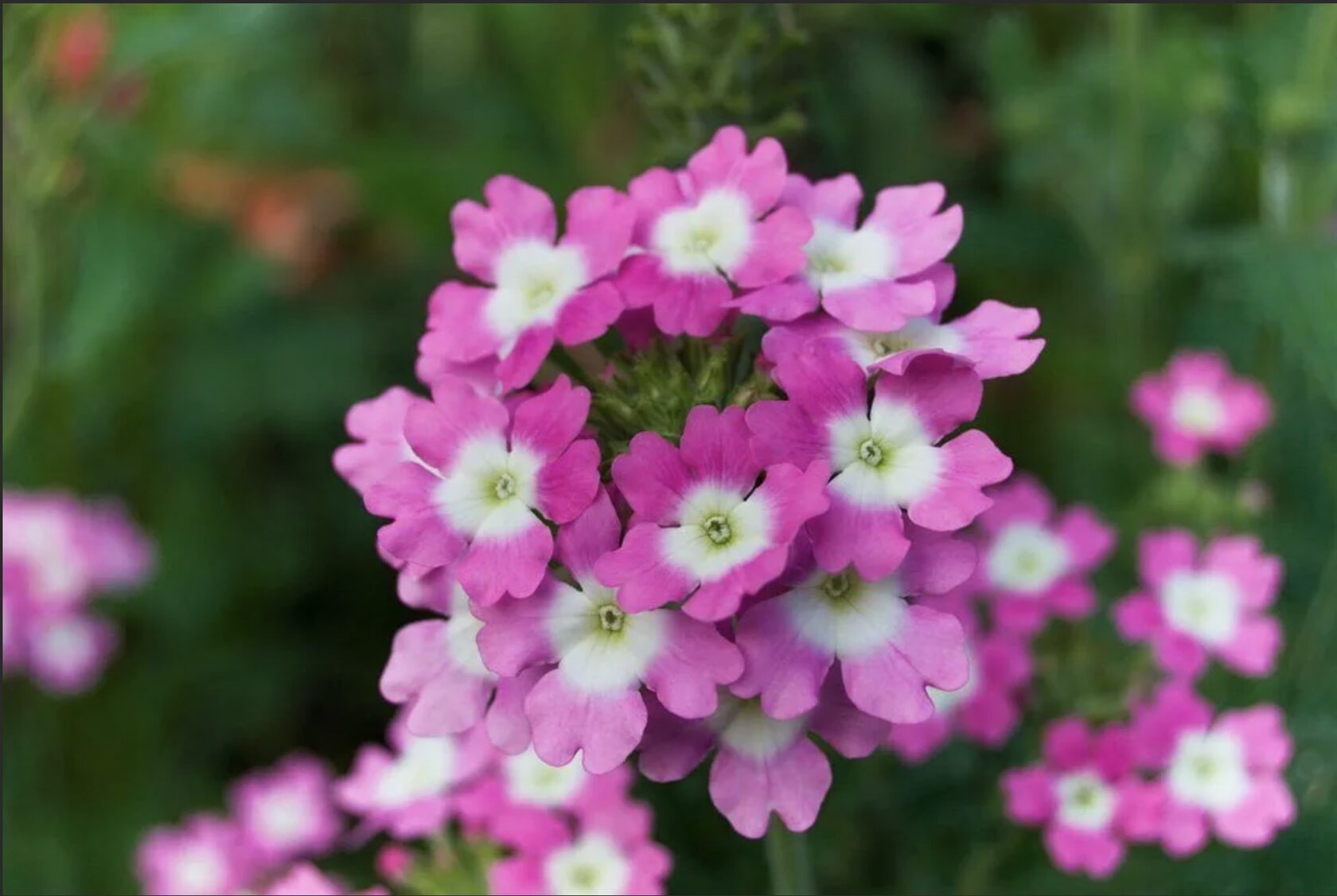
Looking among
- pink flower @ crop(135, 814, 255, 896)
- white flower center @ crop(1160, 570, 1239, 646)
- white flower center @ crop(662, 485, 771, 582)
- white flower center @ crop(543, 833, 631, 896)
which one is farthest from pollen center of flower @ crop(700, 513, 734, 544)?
pink flower @ crop(135, 814, 255, 896)

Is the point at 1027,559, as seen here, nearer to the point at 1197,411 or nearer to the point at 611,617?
the point at 1197,411

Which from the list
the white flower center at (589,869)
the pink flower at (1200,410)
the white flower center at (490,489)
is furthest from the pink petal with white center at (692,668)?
the pink flower at (1200,410)

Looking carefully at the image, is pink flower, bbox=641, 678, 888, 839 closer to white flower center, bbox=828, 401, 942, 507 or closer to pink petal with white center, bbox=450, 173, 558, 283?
white flower center, bbox=828, 401, 942, 507

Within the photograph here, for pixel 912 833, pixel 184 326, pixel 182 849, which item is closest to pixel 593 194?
pixel 912 833

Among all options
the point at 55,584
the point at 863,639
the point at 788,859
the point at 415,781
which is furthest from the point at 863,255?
the point at 55,584

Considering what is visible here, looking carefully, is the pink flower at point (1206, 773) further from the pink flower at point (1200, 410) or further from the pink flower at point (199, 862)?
the pink flower at point (199, 862)

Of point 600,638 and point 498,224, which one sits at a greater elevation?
point 498,224
